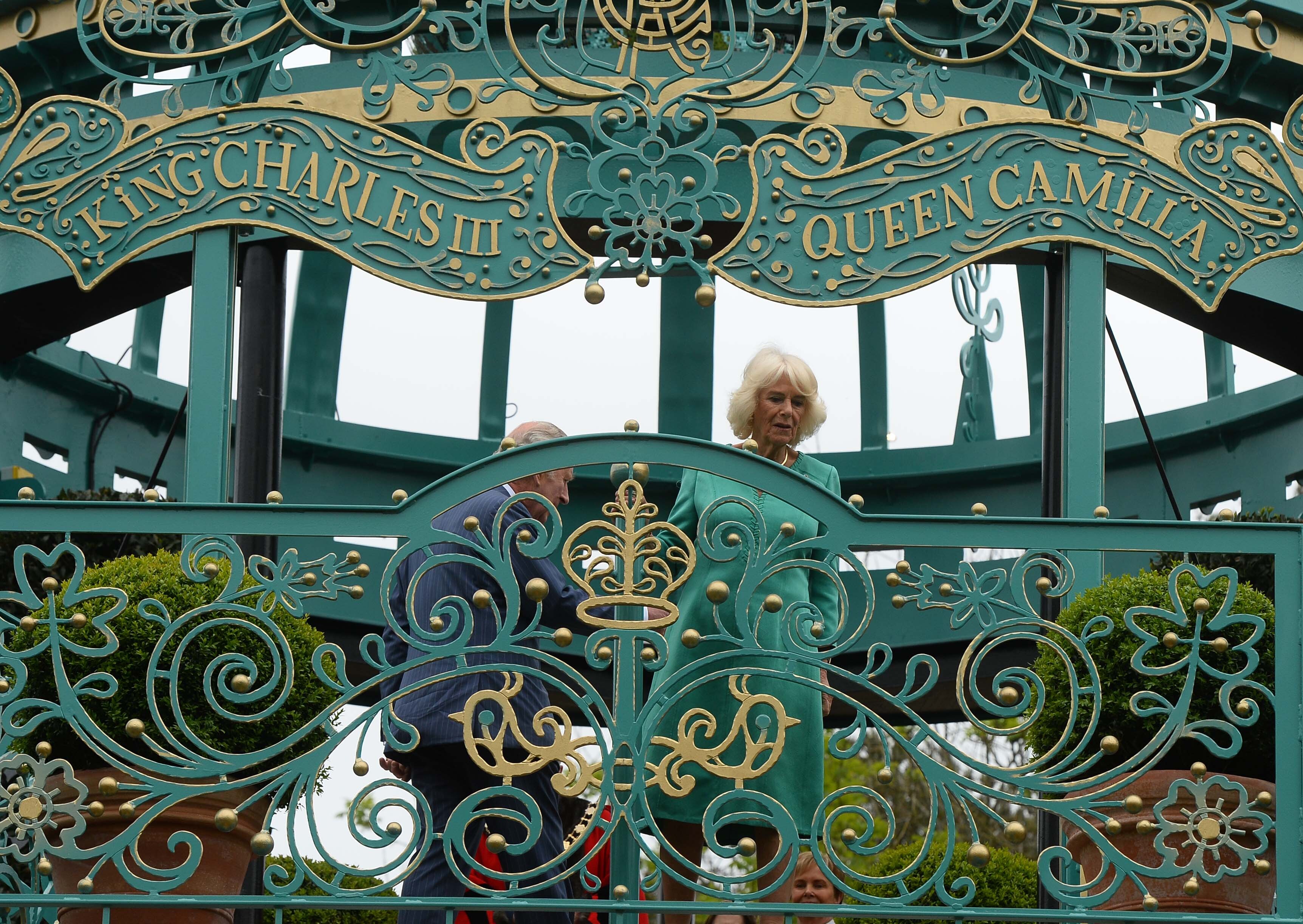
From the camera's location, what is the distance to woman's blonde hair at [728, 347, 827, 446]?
5590 mm

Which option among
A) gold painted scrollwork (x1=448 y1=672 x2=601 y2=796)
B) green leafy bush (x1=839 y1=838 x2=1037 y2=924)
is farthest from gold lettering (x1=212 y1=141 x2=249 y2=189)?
green leafy bush (x1=839 y1=838 x2=1037 y2=924)

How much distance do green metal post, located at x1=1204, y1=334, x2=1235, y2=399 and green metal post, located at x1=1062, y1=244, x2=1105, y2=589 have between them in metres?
4.08

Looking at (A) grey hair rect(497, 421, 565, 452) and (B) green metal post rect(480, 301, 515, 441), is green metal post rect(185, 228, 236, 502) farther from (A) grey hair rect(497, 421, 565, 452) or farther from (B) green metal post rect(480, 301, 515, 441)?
(B) green metal post rect(480, 301, 515, 441)

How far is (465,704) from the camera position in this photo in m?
5.06

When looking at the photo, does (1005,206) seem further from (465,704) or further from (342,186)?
(465,704)

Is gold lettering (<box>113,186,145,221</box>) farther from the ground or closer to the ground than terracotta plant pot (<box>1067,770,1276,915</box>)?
farther from the ground

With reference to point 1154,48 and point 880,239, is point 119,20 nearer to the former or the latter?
point 880,239

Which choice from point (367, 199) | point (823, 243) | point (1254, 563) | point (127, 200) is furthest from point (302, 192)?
point (1254, 563)

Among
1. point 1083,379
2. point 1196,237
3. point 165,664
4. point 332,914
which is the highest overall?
point 1196,237

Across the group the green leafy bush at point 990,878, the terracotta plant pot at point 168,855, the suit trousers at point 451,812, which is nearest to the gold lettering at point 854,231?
the suit trousers at point 451,812

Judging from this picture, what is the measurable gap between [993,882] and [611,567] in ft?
11.9

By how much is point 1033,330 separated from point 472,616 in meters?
6.34

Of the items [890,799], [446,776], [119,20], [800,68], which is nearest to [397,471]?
[800,68]

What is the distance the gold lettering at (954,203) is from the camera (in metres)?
6.12
